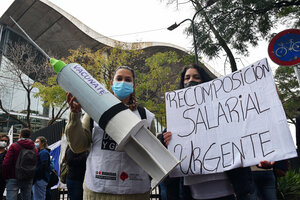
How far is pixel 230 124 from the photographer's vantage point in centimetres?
168

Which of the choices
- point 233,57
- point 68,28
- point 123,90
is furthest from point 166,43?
point 123,90

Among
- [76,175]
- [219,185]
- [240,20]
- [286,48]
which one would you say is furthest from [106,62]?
[219,185]

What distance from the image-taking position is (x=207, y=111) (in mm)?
1808

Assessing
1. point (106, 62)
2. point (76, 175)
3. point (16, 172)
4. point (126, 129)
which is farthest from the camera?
point (106, 62)

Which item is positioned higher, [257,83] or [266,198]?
[257,83]

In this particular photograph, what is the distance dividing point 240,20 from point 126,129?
7.67 metres

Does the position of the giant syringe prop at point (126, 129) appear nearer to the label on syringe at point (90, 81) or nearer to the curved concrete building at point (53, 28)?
the label on syringe at point (90, 81)

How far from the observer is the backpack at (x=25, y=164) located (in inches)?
170

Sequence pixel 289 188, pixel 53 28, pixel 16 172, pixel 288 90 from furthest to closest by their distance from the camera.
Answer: pixel 53 28
pixel 288 90
pixel 289 188
pixel 16 172

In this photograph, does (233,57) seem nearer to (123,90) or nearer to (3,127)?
(123,90)

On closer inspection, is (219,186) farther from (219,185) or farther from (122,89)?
(122,89)

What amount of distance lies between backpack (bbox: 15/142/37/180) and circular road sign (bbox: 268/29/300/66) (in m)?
4.86

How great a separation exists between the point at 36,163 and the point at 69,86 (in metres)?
3.80

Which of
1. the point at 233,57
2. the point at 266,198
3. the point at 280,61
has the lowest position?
the point at 266,198
